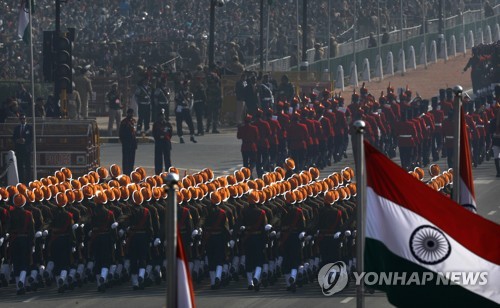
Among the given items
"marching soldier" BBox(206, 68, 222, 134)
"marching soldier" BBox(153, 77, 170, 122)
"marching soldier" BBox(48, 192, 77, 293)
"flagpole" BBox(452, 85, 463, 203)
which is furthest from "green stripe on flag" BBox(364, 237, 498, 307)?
"marching soldier" BBox(206, 68, 222, 134)

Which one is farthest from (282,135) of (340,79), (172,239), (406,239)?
(172,239)

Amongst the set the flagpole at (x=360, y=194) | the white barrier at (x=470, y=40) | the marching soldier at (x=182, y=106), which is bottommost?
the flagpole at (x=360, y=194)

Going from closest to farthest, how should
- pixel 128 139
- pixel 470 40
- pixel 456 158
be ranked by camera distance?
pixel 456 158, pixel 128 139, pixel 470 40

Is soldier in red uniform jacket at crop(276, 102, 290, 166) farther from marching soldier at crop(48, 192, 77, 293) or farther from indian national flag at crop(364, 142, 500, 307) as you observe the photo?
indian national flag at crop(364, 142, 500, 307)

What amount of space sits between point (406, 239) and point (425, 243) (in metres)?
0.14

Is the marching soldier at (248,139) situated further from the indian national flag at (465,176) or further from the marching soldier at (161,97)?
the indian national flag at (465,176)

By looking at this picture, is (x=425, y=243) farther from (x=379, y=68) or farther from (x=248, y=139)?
(x=379, y=68)

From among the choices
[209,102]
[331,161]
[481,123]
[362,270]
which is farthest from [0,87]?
[362,270]

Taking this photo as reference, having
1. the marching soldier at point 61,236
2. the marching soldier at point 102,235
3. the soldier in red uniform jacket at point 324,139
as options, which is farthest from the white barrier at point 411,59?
the marching soldier at point 61,236

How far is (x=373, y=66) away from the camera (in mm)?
62906

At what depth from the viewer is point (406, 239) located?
12.4 meters

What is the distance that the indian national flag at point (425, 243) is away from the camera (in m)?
12.4

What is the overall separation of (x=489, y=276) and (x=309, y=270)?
1303 cm

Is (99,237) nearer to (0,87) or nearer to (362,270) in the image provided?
(362,270)
